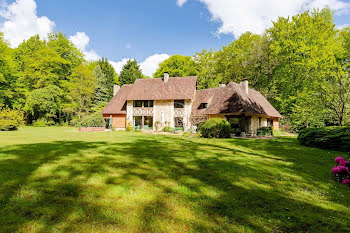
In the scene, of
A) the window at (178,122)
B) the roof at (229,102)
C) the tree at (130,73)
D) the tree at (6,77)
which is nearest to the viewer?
the roof at (229,102)

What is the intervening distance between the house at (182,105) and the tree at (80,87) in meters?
11.8

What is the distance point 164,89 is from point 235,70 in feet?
52.9

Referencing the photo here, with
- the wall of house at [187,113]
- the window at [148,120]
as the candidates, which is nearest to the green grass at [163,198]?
the wall of house at [187,113]

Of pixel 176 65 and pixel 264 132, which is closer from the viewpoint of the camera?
pixel 264 132

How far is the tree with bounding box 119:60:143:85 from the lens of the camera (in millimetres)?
50469

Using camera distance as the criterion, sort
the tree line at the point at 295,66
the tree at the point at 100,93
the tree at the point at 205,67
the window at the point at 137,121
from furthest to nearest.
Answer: the tree at the point at 100,93 < the tree at the point at 205,67 < the window at the point at 137,121 < the tree line at the point at 295,66

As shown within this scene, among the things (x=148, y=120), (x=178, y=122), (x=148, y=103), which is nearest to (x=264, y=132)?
(x=178, y=122)

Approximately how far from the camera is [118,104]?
30.5m

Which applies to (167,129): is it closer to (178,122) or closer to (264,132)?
(178,122)

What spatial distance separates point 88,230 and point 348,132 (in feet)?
45.7

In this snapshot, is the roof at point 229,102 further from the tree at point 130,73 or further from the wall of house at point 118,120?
the tree at point 130,73

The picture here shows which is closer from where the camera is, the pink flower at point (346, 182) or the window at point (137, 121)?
the pink flower at point (346, 182)

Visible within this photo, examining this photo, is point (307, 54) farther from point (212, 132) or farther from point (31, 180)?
point (31, 180)

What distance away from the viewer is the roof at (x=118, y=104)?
29.6 m
